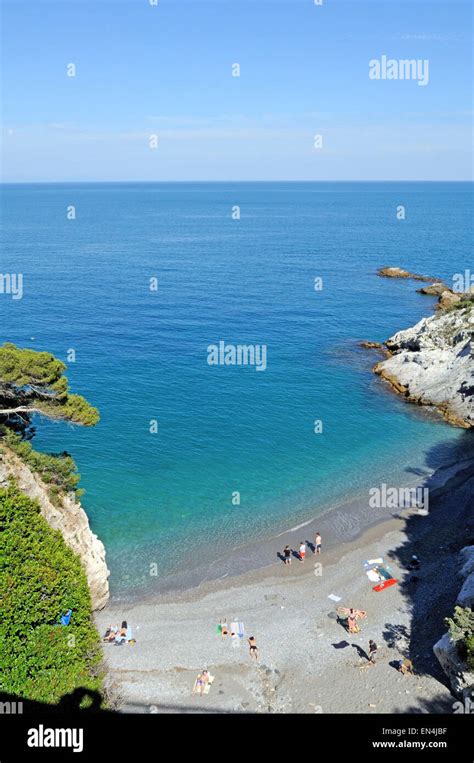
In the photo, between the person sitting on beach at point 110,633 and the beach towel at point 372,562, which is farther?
the beach towel at point 372,562

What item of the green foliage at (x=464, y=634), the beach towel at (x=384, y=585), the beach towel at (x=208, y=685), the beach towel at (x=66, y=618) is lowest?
the beach towel at (x=208, y=685)

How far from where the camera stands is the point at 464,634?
23531mm

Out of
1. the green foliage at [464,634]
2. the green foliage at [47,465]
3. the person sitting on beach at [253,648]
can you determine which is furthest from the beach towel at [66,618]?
the green foliage at [464,634]

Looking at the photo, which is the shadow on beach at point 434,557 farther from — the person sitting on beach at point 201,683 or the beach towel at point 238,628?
the person sitting on beach at point 201,683

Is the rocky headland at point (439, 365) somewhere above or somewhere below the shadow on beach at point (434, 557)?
above

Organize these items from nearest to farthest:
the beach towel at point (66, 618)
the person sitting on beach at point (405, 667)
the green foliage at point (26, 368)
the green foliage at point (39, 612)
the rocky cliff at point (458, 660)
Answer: the green foliage at point (39, 612), the beach towel at point (66, 618), the rocky cliff at point (458, 660), the person sitting on beach at point (405, 667), the green foliage at point (26, 368)

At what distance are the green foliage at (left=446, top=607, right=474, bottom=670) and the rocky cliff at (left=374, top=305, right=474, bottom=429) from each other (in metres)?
30.0

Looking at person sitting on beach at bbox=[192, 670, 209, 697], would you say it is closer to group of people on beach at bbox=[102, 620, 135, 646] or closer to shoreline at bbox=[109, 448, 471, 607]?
group of people on beach at bbox=[102, 620, 135, 646]

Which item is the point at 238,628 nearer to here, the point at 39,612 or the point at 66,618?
the point at 66,618

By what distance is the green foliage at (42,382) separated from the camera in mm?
27109

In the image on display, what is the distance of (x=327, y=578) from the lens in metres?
33.4

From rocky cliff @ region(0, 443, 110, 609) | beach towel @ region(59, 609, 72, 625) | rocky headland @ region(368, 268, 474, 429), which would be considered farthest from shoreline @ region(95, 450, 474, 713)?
rocky headland @ region(368, 268, 474, 429)

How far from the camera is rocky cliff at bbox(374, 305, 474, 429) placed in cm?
5372

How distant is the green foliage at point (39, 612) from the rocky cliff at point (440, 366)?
40250 mm
